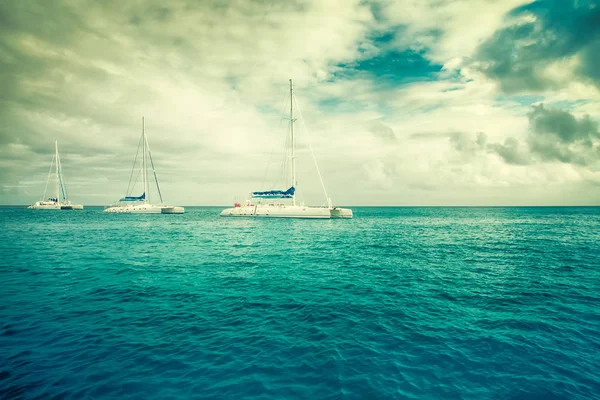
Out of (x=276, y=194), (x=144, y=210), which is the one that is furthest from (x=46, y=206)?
(x=276, y=194)

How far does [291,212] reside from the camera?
60.4 meters

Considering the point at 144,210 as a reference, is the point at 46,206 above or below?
above

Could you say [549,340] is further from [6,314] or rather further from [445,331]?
[6,314]

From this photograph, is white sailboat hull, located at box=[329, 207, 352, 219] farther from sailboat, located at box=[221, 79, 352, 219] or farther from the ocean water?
the ocean water

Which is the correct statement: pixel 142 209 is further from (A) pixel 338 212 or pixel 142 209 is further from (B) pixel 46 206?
(A) pixel 338 212

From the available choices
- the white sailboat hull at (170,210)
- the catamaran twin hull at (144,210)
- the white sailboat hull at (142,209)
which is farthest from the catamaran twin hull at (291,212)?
the white sailboat hull at (142,209)

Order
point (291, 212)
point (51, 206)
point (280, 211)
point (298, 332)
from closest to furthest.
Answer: point (298, 332) < point (291, 212) < point (280, 211) < point (51, 206)

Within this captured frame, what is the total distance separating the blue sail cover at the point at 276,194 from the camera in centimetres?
6050

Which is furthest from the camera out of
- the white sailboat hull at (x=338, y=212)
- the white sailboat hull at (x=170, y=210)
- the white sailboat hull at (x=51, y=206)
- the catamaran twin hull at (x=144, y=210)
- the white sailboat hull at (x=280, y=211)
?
the white sailboat hull at (x=51, y=206)

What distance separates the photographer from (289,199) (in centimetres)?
6284

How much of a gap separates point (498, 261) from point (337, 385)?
20.2m

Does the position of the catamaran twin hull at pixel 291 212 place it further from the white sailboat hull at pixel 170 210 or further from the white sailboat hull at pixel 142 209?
the white sailboat hull at pixel 142 209

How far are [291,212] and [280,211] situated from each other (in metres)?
3.24

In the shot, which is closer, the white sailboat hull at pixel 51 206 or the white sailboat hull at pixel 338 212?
the white sailboat hull at pixel 338 212
